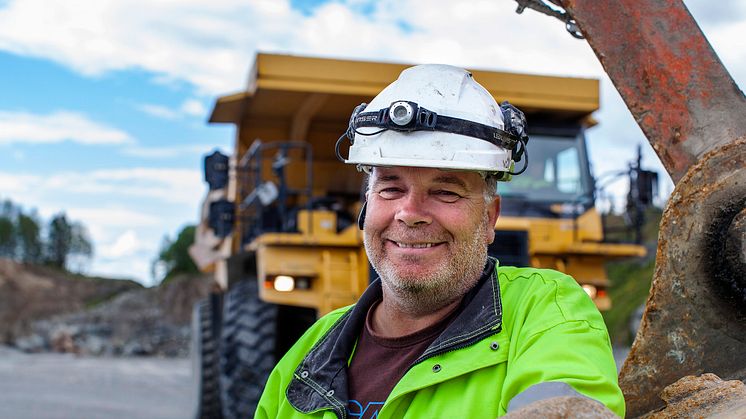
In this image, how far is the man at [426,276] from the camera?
1.95m

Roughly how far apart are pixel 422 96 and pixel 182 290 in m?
22.1

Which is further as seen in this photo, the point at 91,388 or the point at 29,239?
the point at 29,239

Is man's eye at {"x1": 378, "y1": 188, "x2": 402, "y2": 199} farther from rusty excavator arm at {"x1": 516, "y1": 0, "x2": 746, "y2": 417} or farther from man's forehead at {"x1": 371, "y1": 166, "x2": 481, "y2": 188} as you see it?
rusty excavator arm at {"x1": 516, "y1": 0, "x2": 746, "y2": 417}

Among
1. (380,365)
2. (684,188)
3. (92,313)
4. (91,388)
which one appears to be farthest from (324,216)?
(92,313)

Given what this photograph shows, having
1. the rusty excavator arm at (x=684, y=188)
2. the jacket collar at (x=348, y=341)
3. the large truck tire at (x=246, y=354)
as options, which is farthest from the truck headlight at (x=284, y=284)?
the rusty excavator arm at (x=684, y=188)

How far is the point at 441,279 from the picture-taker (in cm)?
219

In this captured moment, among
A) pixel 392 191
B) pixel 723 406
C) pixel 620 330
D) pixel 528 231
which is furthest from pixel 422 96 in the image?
pixel 620 330

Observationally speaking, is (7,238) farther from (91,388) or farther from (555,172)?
(555,172)

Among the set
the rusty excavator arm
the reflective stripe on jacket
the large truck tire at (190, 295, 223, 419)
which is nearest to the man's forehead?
the reflective stripe on jacket

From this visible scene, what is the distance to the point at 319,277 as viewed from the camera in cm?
681

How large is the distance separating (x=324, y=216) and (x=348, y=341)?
4.57 meters

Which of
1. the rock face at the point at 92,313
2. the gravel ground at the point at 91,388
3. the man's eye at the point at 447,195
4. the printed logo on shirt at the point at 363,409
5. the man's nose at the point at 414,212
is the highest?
the man's eye at the point at 447,195

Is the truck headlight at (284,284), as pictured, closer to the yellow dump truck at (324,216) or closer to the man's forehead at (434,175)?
the yellow dump truck at (324,216)

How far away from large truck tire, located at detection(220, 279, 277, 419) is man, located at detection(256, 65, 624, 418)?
14.4 feet
